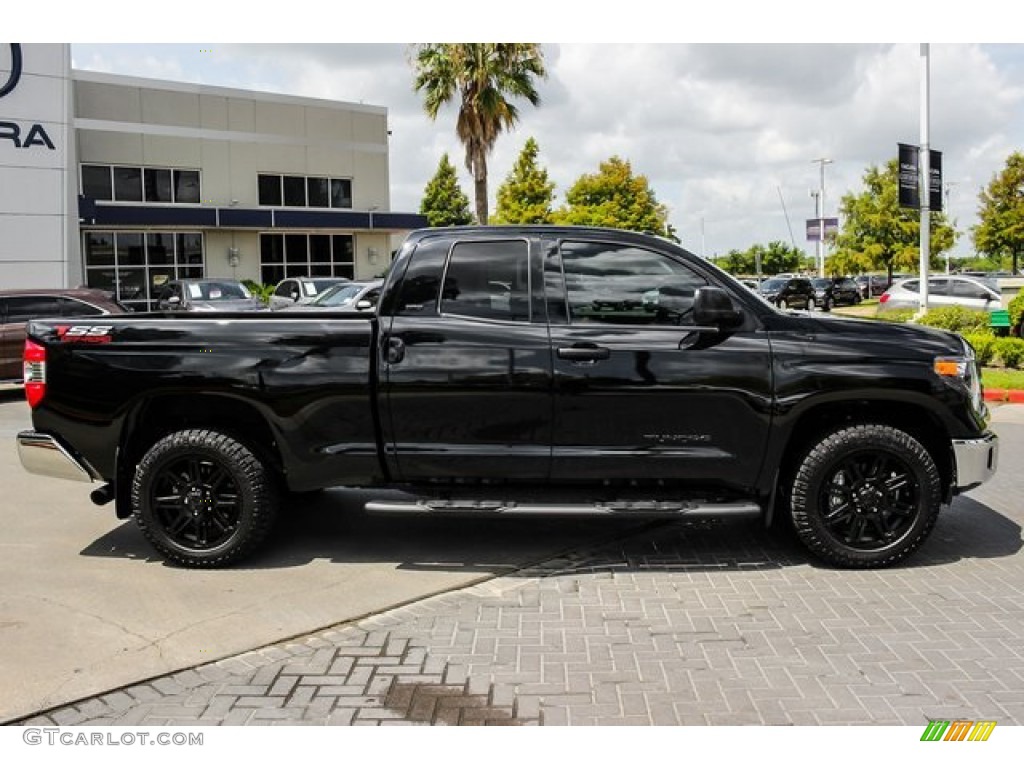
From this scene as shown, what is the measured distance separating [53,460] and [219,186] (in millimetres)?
30264

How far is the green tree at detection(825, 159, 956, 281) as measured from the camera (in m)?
43.0

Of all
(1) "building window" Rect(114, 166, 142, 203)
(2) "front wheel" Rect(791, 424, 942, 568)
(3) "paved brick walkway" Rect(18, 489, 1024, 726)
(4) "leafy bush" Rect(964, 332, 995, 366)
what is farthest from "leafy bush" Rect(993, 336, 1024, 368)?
(1) "building window" Rect(114, 166, 142, 203)

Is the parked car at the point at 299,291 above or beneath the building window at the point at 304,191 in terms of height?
beneath

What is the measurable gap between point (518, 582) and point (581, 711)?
5.29 feet

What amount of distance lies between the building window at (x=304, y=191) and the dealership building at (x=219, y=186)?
4 centimetres

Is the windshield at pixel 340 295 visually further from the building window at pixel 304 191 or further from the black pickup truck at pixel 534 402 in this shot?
the building window at pixel 304 191

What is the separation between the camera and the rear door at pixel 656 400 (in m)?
5.24

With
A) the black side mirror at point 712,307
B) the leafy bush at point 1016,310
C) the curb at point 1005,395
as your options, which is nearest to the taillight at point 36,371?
the black side mirror at point 712,307

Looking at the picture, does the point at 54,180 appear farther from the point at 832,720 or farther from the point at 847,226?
the point at 847,226

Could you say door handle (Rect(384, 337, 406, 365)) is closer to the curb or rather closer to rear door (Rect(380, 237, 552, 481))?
rear door (Rect(380, 237, 552, 481))

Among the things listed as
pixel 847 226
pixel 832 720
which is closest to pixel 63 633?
pixel 832 720

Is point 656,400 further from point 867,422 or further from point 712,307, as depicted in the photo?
point 867,422

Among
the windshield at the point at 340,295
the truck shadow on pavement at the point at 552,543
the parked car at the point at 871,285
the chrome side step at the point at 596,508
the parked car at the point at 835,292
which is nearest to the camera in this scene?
the chrome side step at the point at 596,508

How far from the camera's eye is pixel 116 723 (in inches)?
145
